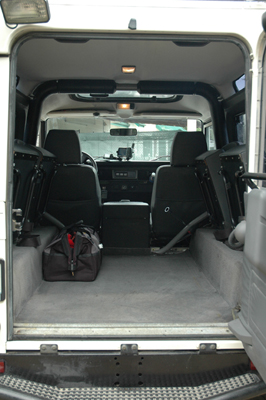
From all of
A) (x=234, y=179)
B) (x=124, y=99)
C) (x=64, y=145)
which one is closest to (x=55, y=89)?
(x=64, y=145)

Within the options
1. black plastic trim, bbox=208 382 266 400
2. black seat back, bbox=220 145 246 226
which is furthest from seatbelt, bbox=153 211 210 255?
black plastic trim, bbox=208 382 266 400

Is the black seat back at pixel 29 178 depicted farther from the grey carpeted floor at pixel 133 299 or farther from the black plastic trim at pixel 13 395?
the black plastic trim at pixel 13 395

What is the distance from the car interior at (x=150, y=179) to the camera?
7.69ft

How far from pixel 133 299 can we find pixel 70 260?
0.71 metres

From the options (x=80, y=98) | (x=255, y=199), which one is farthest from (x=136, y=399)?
(x=80, y=98)

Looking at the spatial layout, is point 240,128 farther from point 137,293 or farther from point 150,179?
point 137,293

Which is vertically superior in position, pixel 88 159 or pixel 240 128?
pixel 240 128

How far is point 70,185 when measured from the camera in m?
3.86

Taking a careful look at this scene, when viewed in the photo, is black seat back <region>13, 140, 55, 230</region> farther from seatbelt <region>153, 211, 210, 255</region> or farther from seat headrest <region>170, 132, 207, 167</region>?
seatbelt <region>153, 211, 210, 255</region>

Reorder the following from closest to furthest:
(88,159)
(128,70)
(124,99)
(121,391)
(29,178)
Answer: (121,391)
(29,178)
(128,70)
(124,99)
(88,159)

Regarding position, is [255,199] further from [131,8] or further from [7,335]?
[7,335]

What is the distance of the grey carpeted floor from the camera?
2.23m

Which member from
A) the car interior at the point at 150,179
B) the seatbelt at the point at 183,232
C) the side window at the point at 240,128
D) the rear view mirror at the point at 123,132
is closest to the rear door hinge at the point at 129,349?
the car interior at the point at 150,179

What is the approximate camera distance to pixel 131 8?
5.98 feet
